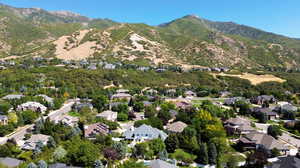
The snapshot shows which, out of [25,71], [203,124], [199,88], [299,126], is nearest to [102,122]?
[203,124]

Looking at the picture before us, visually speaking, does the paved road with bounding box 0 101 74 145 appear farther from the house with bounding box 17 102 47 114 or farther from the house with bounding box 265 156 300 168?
the house with bounding box 265 156 300 168

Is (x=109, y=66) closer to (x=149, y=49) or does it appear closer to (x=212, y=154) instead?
(x=149, y=49)

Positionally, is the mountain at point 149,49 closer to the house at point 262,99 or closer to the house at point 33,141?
the house at point 262,99

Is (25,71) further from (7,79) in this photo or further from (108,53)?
(108,53)

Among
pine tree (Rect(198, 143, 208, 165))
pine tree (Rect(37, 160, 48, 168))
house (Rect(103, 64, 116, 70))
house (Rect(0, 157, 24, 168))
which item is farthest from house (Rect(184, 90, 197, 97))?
house (Rect(0, 157, 24, 168))

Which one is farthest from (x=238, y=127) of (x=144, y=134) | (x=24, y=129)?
(x=24, y=129)
